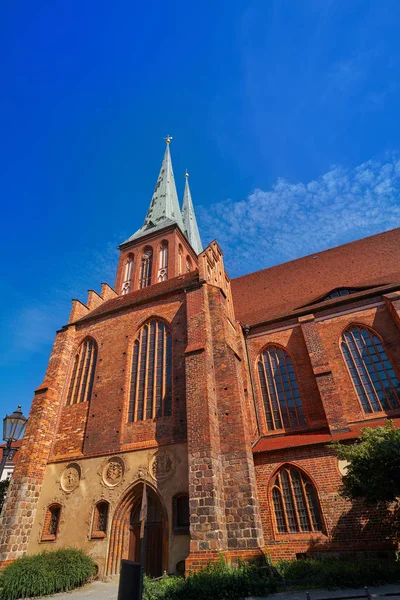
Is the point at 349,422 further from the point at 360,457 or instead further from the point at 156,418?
the point at 156,418

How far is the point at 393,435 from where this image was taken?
9.10 metres

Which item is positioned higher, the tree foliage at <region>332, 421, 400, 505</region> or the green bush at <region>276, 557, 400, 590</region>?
the tree foliage at <region>332, 421, 400, 505</region>

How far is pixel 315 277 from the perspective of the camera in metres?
21.3

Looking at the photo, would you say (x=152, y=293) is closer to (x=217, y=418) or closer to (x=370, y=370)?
(x=217, y=418)

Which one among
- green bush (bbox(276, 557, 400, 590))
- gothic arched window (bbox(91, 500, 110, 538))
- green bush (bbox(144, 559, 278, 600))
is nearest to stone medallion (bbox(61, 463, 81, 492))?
Result: gothic arched window (bbox(91, 500, 110, 538))

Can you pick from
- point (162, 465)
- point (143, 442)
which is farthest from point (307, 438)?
point (143, 442)

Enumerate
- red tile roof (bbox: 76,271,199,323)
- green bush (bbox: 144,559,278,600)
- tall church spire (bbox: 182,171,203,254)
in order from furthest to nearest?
tall church spire (bbox: 182,171,203,254), red tile roof (bbox: 76,271,199,323), green bush (bbox: 144,559,278,600)

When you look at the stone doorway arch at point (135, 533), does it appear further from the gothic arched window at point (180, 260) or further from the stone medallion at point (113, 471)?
the gothic arched window at point (180, 260)

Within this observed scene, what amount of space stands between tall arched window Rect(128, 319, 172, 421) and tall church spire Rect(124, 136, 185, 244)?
57.2 ft

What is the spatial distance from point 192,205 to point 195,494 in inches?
1559

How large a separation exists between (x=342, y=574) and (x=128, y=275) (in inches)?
1023

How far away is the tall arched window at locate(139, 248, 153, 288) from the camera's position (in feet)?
95.6

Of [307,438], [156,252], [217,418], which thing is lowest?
[307,438]

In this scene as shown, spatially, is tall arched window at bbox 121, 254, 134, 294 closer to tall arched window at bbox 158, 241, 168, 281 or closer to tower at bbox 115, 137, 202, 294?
tower at bbox 115, 137, 202, 294
